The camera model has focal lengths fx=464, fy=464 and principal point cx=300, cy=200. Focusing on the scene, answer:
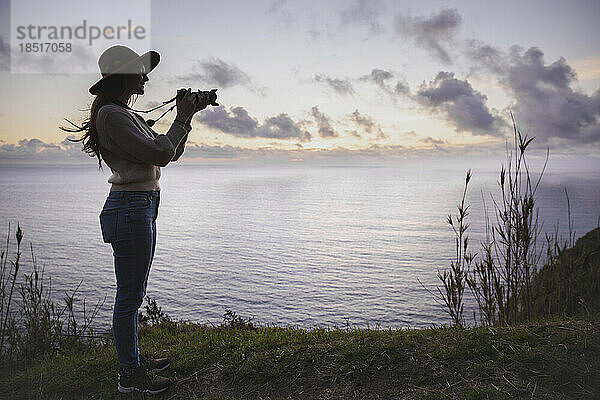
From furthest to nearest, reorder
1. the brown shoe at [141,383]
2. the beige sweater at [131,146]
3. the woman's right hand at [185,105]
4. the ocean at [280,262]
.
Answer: the ocean at [280,262] < the brown shoe at [141,383] < the woman's right hand at [185,105] < the beige sweater at [131,146]

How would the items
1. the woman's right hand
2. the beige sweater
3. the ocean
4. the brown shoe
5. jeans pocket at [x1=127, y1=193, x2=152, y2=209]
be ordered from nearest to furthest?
the beige sweater, jeans pocket at [x1=127, y1=193, x2=152, y2=209], the woman's right hand, the brown shoe, the ocean

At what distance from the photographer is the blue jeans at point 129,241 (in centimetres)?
277

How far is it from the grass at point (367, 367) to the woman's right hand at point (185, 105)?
6.16 feet

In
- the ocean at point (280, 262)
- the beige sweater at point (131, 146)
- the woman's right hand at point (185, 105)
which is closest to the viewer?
the beige sweater at point (131, 146)

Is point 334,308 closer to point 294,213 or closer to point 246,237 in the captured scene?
point 246,237

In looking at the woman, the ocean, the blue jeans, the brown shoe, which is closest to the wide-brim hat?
the woman

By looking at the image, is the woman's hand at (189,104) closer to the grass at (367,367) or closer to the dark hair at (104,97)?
the dark hair at (104,97)

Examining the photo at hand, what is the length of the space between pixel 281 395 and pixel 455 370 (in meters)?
1.19

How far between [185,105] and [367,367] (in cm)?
218

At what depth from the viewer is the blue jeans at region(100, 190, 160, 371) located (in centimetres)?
277

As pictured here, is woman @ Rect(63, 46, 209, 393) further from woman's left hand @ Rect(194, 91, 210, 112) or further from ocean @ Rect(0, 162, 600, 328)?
ocean @ Rect(0, 162, 600, 328)

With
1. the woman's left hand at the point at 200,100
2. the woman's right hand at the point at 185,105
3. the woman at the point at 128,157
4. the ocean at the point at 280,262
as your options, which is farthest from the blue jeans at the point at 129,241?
the ocean at the point at 280,262

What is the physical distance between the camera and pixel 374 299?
44.1ft

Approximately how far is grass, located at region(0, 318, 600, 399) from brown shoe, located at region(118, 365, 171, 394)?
64mm
